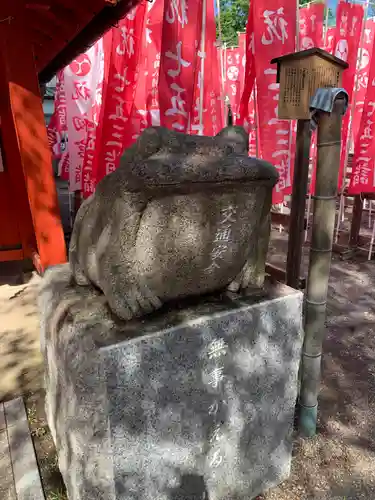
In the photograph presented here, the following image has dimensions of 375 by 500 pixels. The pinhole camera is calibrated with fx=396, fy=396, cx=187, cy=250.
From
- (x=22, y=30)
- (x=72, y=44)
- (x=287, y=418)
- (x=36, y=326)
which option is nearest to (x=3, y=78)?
(x=72, y=44)

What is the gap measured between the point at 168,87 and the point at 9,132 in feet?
9.72

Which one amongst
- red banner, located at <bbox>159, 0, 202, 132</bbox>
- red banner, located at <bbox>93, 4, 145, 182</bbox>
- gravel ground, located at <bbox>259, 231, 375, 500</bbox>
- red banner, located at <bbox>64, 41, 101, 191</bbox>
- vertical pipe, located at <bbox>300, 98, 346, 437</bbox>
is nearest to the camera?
vertical pipe, located at <bbox>300, 98, 346, 437</bbox>

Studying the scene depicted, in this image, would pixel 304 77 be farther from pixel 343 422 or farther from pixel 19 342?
pixel 19 342

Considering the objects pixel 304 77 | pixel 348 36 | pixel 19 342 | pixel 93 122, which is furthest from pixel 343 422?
pixel 348 36

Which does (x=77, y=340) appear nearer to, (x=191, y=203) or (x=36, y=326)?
(x=191, y=203)

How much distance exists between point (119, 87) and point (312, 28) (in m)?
3.41

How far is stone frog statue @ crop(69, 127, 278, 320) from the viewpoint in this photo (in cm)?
172

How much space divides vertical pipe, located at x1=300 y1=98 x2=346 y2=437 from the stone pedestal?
0.42 meters

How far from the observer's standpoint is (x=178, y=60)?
461 cm

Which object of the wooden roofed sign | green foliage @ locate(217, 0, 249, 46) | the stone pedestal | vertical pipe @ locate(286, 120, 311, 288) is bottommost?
the stone pedestal

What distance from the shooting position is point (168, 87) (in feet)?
15.2

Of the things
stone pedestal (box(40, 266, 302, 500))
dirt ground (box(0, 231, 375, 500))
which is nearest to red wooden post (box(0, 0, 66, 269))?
dirt ground (box(0, 231, 375, 500))

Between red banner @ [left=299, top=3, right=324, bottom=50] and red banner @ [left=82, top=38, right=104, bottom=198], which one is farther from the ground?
red banner @ [left=299, top=3, right=324, bottom=50]

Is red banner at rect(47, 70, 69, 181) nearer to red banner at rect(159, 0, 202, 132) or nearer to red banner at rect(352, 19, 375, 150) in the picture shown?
red banner at rect(159, 0, 202, 132)
